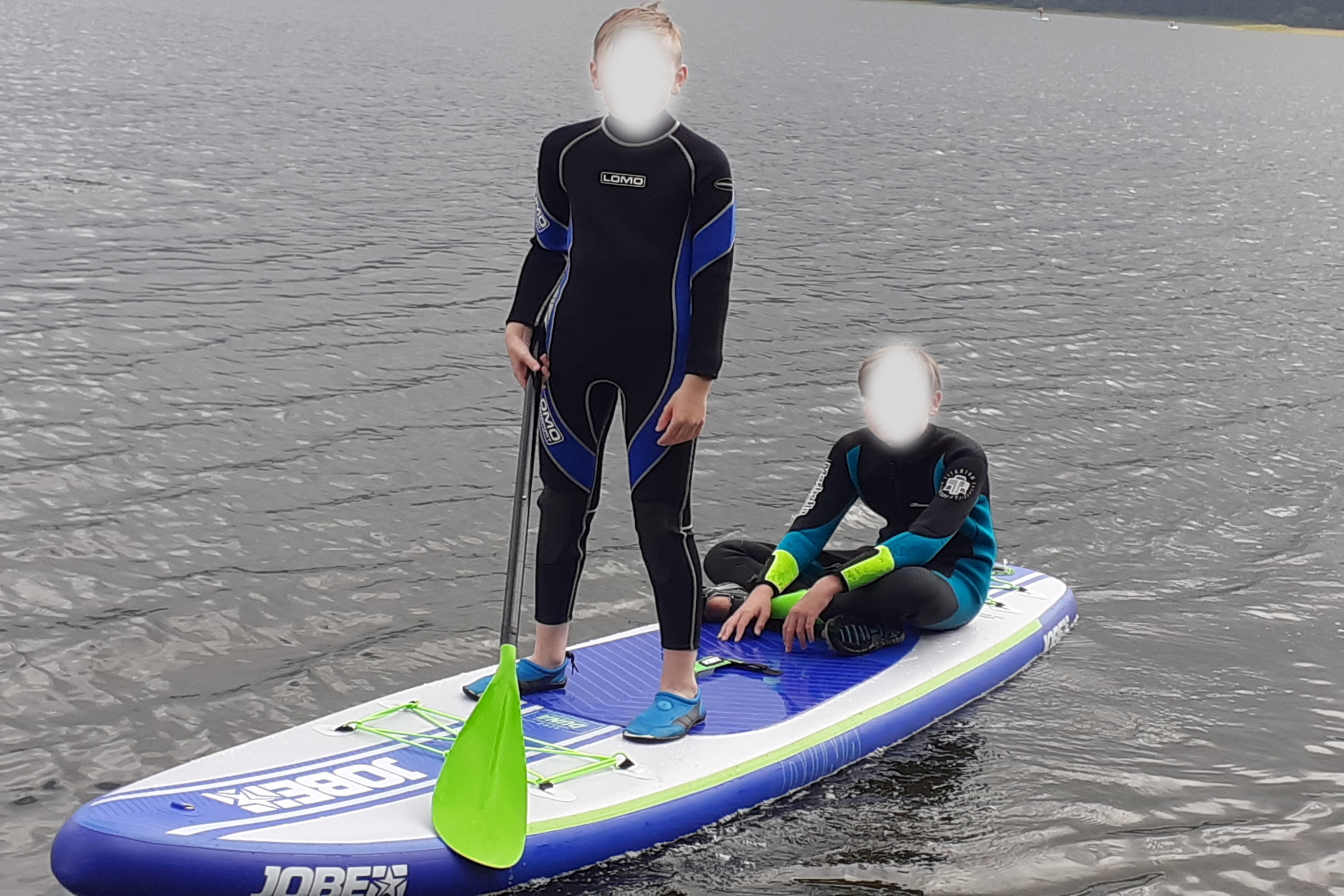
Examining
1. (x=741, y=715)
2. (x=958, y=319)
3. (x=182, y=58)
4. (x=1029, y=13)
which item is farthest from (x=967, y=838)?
(x=1029, y=13)

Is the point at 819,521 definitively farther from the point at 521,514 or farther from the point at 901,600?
the point at 521,514

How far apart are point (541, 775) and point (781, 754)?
933 mm

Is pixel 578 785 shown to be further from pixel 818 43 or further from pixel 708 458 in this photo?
pixel 818 43

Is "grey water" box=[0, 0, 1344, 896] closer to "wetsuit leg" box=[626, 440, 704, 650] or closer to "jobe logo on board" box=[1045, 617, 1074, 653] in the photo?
"jobe logo on board" box=[1045, 617, 1074, 653]

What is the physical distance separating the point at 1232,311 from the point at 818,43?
151 ft

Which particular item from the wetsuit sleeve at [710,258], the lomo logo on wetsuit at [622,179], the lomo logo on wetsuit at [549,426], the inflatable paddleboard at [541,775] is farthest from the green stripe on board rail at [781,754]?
the lomo logo on wetsuit at [622,179]

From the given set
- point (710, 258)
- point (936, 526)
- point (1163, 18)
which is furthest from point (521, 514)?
point (1163, 18)

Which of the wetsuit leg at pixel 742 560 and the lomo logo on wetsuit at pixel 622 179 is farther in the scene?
the wetsuit leg at pixel 742 560

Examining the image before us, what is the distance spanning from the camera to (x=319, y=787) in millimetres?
4152

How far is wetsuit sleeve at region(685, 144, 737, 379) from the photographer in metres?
4.25

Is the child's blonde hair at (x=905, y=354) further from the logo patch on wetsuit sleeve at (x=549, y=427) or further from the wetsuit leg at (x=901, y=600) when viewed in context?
the logo patch on wetsuit sleeve at (x=549, y=427)

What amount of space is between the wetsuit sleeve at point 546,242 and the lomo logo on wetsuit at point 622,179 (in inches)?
7.4

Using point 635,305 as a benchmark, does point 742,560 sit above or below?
below

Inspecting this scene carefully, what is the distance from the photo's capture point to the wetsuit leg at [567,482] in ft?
14.9
